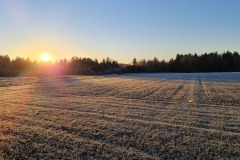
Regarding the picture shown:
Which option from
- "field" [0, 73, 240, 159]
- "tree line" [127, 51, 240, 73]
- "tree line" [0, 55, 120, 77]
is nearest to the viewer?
"field" [0, 73, 240, 159]

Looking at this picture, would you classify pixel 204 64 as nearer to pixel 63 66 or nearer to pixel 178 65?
pixel 178 65

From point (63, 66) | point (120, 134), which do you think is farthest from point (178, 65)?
point (120, 134)

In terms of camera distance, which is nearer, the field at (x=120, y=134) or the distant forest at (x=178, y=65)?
the field at (x=120, y=134)

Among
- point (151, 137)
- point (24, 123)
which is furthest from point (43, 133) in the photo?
point (151, 137)

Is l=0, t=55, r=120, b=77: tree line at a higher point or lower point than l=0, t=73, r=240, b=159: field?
higher

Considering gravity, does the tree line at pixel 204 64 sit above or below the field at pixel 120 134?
above

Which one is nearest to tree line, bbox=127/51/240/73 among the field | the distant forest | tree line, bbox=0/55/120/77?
the distant forest

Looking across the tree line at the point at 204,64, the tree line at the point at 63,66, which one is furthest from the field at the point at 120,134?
the tree line at the point at 204,64

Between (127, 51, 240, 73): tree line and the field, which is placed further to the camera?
(127, 51, 240, 73): tree line

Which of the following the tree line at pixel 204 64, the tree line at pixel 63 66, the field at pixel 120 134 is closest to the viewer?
the field at pixel 120 134

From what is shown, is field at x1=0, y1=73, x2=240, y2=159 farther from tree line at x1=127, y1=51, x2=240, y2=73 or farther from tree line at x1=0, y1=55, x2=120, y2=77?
tree line at x1=127, y1=51, x2=240, y2=73

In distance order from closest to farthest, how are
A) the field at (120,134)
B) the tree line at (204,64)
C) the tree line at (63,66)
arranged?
the field at (120,134) < the tree line at (63,66) < the tree line at (204,64)

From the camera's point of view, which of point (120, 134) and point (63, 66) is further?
point (63, 66)

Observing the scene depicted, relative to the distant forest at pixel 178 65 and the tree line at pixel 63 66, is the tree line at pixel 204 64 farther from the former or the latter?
the tree line at pixel 63 66
